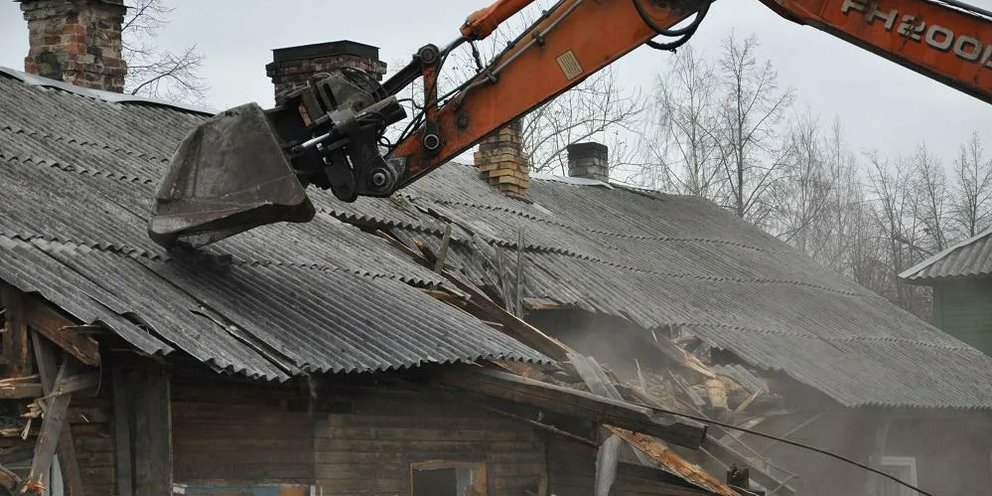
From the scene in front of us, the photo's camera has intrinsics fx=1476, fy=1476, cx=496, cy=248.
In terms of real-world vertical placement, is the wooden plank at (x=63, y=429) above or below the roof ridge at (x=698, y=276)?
below

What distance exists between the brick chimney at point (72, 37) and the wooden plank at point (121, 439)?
6.61 meters

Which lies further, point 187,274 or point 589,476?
point 589,476

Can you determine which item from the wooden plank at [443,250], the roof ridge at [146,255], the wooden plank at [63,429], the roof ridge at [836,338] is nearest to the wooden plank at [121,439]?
the wooden plank at [63,429]

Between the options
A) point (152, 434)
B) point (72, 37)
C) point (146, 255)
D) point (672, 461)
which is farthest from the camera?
point (72, 37)

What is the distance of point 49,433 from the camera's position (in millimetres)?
8023

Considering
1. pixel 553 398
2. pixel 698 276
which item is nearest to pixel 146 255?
pixel 553 398

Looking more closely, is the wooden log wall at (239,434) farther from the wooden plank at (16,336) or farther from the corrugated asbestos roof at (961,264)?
the corrugated asbestos roof at (961,264)

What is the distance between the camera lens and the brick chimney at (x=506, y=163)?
18.1 meters

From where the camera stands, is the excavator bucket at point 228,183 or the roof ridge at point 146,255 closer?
the roof ridge at point 146,255

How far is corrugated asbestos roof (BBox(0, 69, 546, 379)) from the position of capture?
27.9 feet

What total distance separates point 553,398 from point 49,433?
3.63 metres

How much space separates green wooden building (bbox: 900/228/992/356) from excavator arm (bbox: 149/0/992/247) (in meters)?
20.1

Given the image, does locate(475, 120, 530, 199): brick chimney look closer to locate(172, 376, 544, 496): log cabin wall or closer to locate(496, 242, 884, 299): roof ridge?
locate(496, 242, 884, 299): roof ridge

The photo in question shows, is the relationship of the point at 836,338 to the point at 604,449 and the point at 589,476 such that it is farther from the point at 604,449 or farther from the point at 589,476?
the point at 604,449
